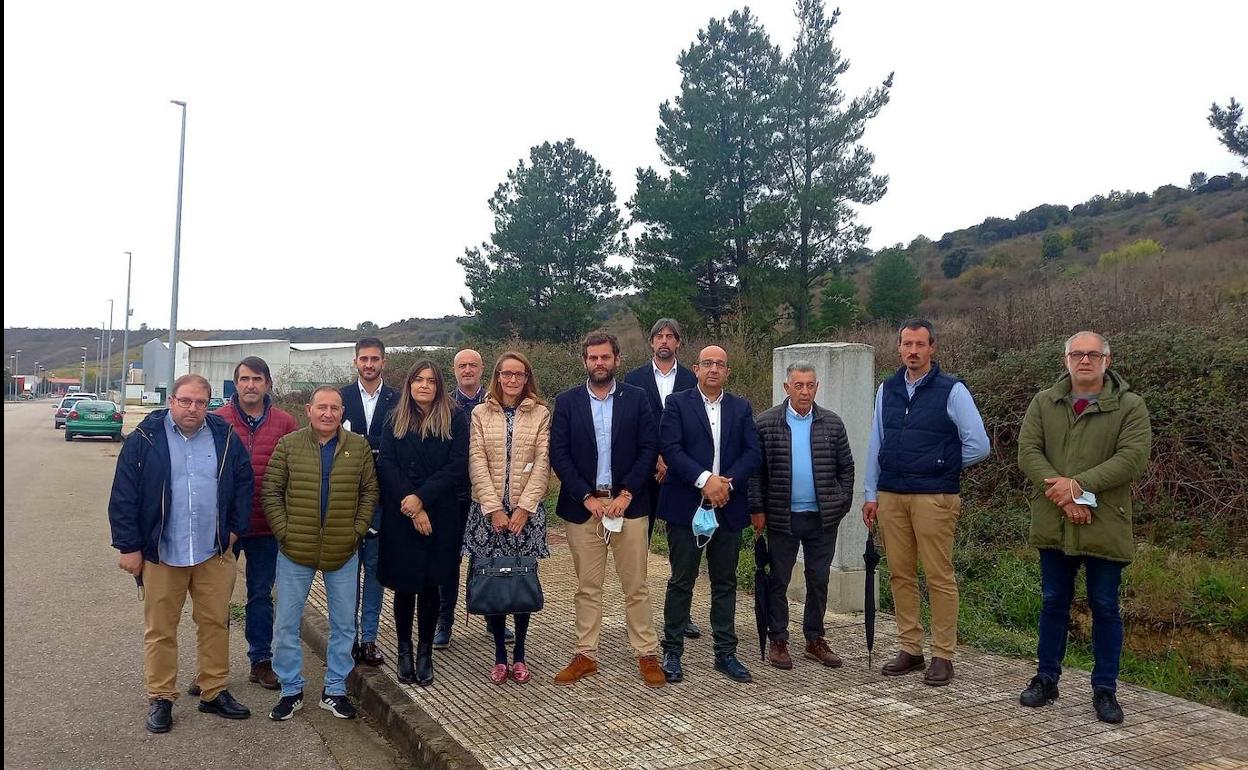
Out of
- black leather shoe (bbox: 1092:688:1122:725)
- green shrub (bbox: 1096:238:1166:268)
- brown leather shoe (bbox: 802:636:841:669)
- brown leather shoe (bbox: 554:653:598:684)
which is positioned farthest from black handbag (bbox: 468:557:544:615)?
Result: green shrub (bbox: 1096:238:1166:268)

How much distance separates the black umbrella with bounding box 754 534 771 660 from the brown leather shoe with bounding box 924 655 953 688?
1.00 m

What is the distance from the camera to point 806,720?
4.57m

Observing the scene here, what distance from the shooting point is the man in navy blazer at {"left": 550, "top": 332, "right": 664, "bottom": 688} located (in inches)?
208

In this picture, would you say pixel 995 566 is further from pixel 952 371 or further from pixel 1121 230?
pixel 1121 230

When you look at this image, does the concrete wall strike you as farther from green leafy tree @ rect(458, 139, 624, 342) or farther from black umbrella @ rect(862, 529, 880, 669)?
green leafy tree @ rect(458, 139, 624, 342)

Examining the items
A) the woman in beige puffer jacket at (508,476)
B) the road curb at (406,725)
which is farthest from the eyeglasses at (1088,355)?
the road curb at (406,725)

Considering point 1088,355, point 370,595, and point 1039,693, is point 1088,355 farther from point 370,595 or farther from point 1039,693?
point 370,595

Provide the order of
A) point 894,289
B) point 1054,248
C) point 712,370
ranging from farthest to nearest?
point 1054,248, point 894,289, point 712,370

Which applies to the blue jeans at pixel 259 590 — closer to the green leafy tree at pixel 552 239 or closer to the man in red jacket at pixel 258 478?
the man in red jacket at pixel 258 478

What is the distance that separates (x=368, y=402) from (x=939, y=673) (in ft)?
13.1

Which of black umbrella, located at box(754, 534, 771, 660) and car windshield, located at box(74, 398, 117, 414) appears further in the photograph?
car windshield, located at box(74, 398, 117, 414)

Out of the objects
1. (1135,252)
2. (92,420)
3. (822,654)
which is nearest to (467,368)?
(822,654)

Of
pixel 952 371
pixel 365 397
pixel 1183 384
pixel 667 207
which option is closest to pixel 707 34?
pixel 667 207

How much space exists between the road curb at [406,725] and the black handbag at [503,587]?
2.10 ft
